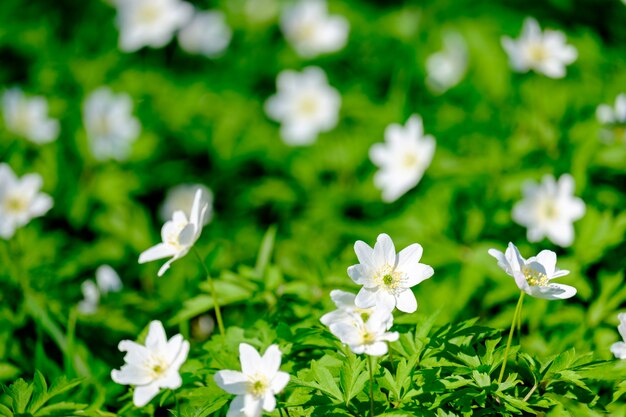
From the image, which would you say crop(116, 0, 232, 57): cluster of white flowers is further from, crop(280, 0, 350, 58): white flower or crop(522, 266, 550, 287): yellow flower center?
crop(522, 266, 550, 287): yellow flower center

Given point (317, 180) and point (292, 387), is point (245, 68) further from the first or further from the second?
point (292, 387)

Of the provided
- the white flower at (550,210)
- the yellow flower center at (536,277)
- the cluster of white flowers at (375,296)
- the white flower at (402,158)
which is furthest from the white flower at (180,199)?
the yellow flower center at (536,277)

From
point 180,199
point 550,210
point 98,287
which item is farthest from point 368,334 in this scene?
point 180,199

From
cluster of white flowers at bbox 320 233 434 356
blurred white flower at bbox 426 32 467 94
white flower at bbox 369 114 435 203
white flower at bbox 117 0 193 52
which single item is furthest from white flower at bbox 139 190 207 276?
white flower at bbox 117 0 193 52

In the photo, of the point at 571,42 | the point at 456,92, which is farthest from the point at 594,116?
the point at 456,92

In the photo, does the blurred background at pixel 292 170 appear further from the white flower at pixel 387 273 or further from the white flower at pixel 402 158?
the white flower at pixel 387 273

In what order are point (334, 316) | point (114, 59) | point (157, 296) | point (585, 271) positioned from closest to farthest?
point (334, 316)
point (585, 271)
point (157, 296)
point (114, 59)
